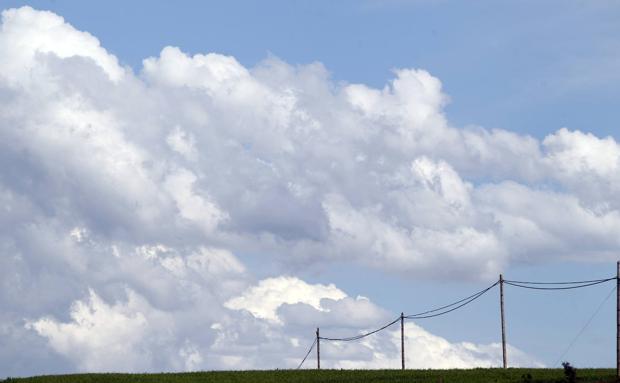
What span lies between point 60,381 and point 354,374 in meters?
20.7

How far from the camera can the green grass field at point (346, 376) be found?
65.6 meters

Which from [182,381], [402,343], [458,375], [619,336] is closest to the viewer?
[619,336]

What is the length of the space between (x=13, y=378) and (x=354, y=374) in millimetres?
24855

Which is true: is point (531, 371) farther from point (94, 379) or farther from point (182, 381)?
point (94, 379)

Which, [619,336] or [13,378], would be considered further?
[13,378]

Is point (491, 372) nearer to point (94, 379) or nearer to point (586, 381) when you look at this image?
point (586, 381)

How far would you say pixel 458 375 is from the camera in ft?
224

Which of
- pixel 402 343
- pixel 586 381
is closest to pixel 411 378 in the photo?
pixel 586 381

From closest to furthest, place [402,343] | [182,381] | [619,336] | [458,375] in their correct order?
[619,336] < [458,375] < [182,381] < [402,343]

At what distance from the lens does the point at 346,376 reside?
235ft

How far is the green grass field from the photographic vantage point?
6556cm

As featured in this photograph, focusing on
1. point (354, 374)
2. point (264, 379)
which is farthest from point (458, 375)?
point (264, 379)

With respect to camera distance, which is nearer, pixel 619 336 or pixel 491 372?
pixel 619 336

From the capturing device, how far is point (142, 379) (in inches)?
2923
